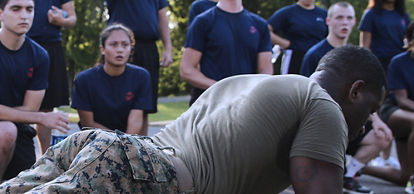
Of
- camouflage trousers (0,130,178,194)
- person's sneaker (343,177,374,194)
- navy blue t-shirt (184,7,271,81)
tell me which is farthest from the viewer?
person's sneaker (343,177,374,194)

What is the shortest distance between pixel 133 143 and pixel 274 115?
0.53 m

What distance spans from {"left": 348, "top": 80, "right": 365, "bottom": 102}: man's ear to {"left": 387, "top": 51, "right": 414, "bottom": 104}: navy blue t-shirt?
151 inches

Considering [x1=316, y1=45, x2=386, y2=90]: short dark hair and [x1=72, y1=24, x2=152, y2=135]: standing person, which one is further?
[x1=72, y1=24, x2=152, y2=135]: standing person

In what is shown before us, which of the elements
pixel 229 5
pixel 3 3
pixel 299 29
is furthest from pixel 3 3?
pixel 299 29

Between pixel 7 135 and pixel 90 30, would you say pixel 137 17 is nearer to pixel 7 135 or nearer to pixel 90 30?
pixel 7 135

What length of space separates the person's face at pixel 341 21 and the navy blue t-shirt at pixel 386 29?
987mm

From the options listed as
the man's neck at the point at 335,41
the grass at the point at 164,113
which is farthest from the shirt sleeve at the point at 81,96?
the grass at the point at 164,113

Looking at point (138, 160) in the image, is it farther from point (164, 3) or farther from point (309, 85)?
point (164, 3)

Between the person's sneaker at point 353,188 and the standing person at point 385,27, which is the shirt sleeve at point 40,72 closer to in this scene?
the person's sneaker at point 353,188

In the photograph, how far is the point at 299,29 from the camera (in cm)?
688

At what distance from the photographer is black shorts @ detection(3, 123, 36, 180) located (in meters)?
4.90

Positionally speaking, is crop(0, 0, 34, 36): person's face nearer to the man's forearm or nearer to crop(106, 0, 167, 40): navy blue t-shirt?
the man's forearm

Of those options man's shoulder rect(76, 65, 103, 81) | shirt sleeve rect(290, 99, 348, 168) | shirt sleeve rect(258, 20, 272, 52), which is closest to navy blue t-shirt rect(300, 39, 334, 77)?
shirt sleeve rect(258, 20, 272, 52)

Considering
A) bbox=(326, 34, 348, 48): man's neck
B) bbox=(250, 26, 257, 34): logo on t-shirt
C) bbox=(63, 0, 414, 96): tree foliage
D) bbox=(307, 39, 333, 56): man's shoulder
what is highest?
bbox=(250, 26, 257, 34): logo on t-shirt
